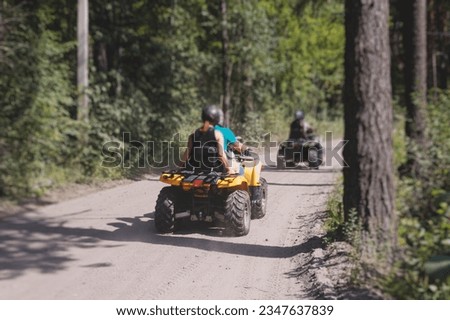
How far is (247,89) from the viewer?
2103 cm

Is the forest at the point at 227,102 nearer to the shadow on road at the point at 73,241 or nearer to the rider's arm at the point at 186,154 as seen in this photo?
the shadow on road at the point at 73,241

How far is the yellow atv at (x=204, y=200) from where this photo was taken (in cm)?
742

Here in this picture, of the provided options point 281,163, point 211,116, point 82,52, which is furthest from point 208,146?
point 82,52

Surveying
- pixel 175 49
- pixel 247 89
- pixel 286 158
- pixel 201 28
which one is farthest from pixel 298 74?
pixel 286 158

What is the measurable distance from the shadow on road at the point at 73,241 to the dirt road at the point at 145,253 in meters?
0.01

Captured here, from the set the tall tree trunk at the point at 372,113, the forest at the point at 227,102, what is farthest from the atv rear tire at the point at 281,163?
the tall tree trunk at the point at 372,113

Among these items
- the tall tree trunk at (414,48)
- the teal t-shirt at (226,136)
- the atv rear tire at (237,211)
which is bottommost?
the atv rear tire at (237,211)

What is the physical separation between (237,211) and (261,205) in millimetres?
954

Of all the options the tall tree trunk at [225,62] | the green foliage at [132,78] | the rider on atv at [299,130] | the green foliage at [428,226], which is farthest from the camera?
the tall tree trunk at [225,62]

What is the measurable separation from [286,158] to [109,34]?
7.18 meters

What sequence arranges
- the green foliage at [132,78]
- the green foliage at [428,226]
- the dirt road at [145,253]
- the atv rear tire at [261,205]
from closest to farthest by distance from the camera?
the green foliage at [428,226], the dirt road at [145,253], the atv rear tire at [261,205], the green foliage at [132,78]

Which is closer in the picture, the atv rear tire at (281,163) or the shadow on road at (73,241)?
the shadow on road at (73,241)

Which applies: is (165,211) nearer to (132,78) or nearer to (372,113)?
(372,113)

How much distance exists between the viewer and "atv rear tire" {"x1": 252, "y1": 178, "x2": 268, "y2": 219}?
8387 mm
